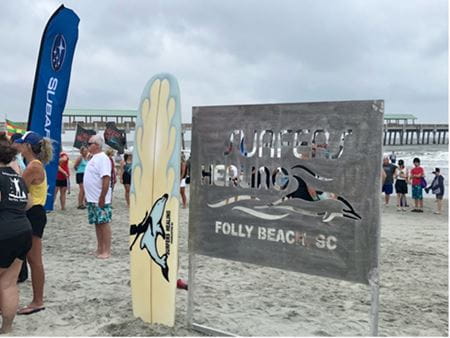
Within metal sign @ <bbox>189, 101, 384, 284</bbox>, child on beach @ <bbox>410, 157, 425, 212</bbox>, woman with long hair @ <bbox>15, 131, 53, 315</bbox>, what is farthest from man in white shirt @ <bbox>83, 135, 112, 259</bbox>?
child on beach @ <bbox>410, 157, 425, 212</bbox>

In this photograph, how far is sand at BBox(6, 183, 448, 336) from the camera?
3553mm

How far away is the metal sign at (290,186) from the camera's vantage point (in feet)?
8.87

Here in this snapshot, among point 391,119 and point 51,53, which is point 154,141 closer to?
point 51,53

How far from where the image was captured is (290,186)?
2963 millimetres

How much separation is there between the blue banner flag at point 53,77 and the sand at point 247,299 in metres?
1.83

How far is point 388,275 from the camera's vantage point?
5.24 metres

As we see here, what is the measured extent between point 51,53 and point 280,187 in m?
5.69

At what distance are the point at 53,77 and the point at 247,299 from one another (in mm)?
5046

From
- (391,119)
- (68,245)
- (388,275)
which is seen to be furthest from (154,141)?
(391,119)

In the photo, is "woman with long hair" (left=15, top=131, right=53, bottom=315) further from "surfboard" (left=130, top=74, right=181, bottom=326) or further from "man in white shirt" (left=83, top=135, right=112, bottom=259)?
"man in white shirt" (left=83, top=135, right=112, bottom=259)

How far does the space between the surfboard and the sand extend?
23 centimetres

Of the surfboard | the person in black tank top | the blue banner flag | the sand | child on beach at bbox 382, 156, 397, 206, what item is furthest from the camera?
child on beach at bbox 382, 156, 397, 206

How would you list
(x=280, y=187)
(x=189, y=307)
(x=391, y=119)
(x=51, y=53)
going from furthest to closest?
1. (x=391, y=119)
2. (x=51, y=53)
3. (x=189, y=307)
4. (x=280, y=187)

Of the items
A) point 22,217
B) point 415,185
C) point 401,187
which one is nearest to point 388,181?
point 401,187
